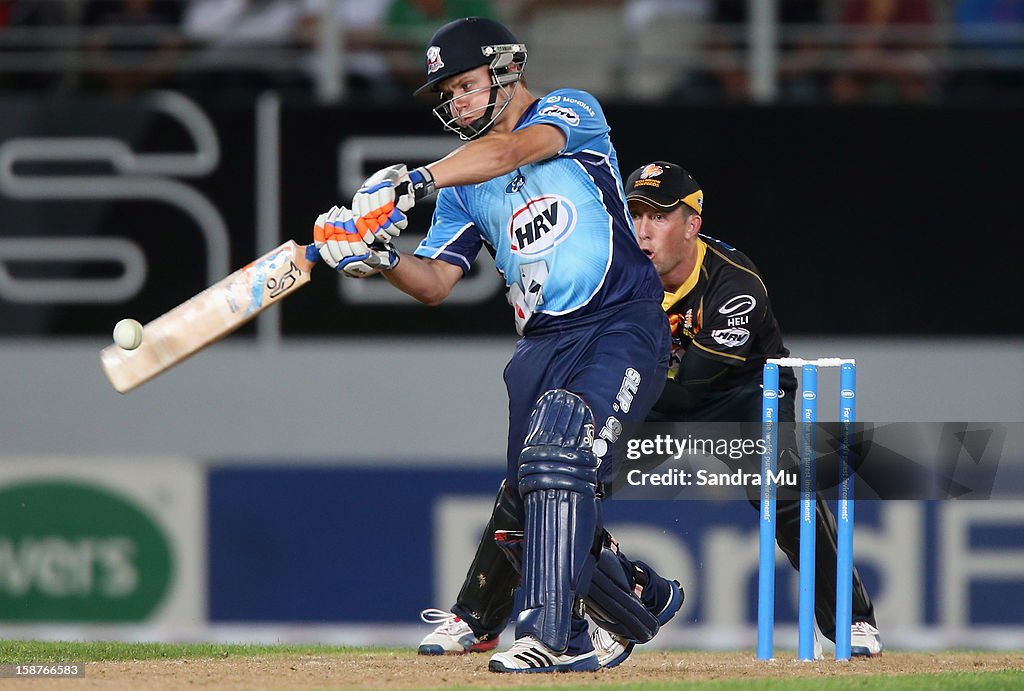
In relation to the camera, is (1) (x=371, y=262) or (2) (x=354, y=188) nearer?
(1) (x=371, y=262)

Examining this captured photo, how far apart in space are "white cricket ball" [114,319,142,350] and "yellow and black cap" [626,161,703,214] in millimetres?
1638

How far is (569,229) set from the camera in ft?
15.0

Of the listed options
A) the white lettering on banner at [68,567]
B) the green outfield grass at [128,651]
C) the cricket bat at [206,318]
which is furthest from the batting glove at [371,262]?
the white lettering on banner at [68,567]

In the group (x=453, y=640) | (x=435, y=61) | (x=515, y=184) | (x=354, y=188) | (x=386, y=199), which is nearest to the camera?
(x=386, y=199)

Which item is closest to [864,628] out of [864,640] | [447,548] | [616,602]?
[864,640]

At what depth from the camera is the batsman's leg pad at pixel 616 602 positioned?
15.0 ft

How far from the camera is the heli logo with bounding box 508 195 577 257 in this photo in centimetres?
458

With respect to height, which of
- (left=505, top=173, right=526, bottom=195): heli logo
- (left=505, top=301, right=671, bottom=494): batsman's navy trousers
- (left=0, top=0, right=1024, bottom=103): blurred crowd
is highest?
Result: (left=0, top=0, right=1024, bottom=103): blurred crowd

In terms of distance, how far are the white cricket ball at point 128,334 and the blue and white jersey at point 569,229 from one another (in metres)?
1.01

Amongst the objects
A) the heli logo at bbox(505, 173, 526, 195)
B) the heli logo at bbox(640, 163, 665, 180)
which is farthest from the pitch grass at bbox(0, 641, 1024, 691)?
the heli logo at bbox(640, 163, 665, 180)

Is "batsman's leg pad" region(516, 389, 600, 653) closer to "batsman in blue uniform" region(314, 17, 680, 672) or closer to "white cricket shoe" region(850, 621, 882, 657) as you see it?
"batsman in blue uniform" region(314, 17, 680, 672)

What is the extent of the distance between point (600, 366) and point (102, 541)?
13.9ft

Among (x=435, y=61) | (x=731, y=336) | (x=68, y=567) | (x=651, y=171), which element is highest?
(x=435, y=61)

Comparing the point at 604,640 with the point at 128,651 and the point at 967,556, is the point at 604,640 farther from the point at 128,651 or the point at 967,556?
the point at 967,556
